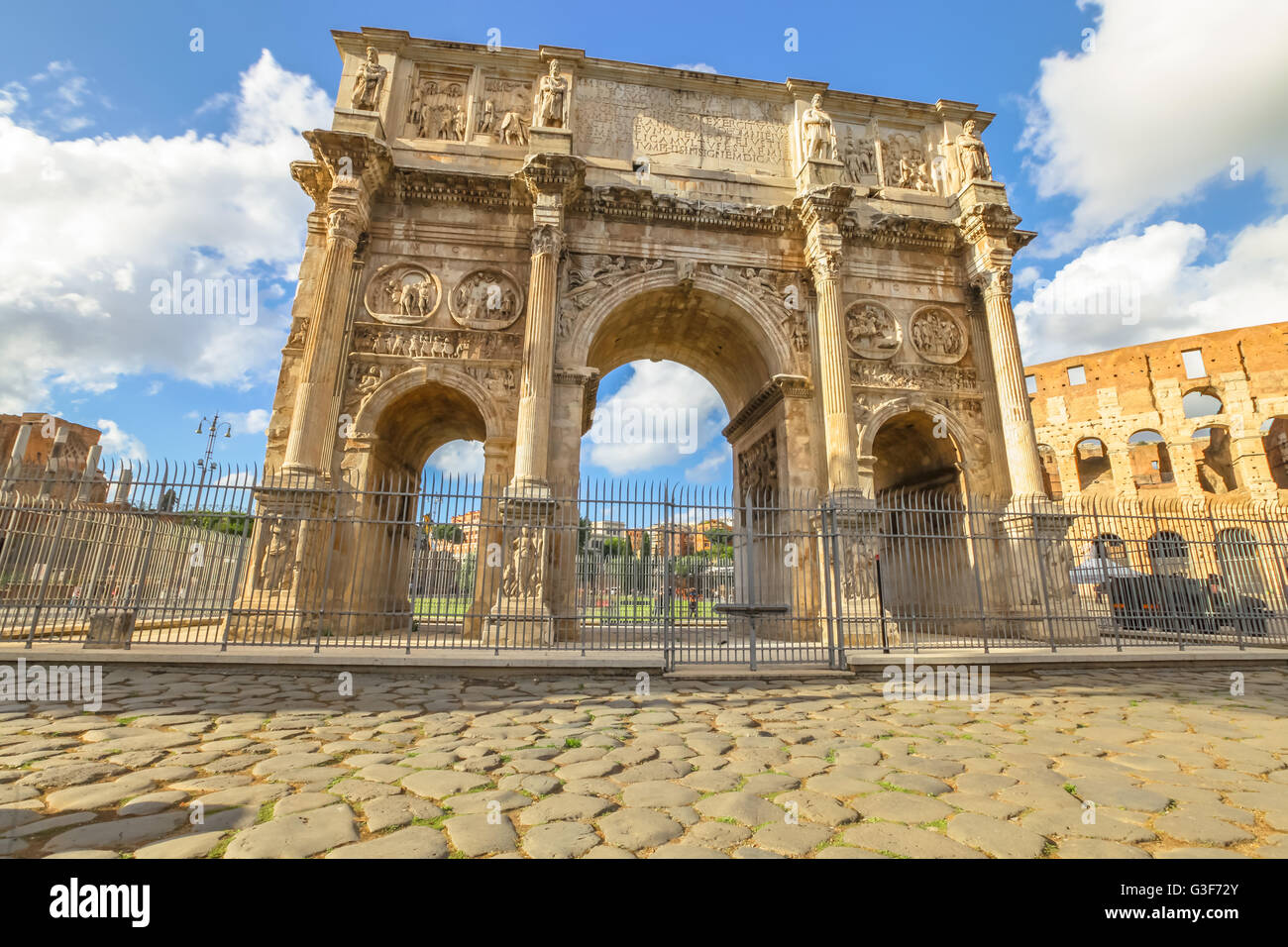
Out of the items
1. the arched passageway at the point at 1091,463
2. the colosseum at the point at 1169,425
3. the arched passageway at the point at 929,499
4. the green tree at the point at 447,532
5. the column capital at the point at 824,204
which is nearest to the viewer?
the green tree at the point at 447,532

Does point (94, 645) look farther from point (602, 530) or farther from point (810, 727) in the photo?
point (810, 727)

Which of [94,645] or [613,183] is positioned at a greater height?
[613,183]

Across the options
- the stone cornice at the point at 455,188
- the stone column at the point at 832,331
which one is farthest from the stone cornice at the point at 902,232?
the stone cornice at the point at 455,188

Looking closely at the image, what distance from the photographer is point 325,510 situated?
35.1 feet

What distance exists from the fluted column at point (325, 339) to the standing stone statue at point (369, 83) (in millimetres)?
2459

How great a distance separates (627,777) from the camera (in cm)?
340

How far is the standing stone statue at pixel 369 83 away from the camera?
1293cm

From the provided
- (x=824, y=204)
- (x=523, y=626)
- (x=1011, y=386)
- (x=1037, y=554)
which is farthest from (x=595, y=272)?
(x=1037, y=554)

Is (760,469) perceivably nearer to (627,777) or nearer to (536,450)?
(536,450)

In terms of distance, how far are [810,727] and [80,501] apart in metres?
10.3

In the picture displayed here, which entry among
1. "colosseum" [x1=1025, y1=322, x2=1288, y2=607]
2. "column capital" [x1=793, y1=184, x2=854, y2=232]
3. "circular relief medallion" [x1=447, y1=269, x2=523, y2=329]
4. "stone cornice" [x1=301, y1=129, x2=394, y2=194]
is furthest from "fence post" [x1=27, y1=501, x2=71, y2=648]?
"colosseum" [x1=1025, y1=322, x2=1288, y2=607]

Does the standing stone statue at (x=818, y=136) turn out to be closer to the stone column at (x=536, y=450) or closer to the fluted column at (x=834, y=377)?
the fluted column at (x=834, y=377)

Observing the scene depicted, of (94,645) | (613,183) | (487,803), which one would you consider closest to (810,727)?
(487,803)

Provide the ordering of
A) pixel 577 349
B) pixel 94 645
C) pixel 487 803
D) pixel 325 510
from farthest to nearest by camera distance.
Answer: pixel 577 349 → pixel 325 510 → pixel 94 645 → pixel 487 803
